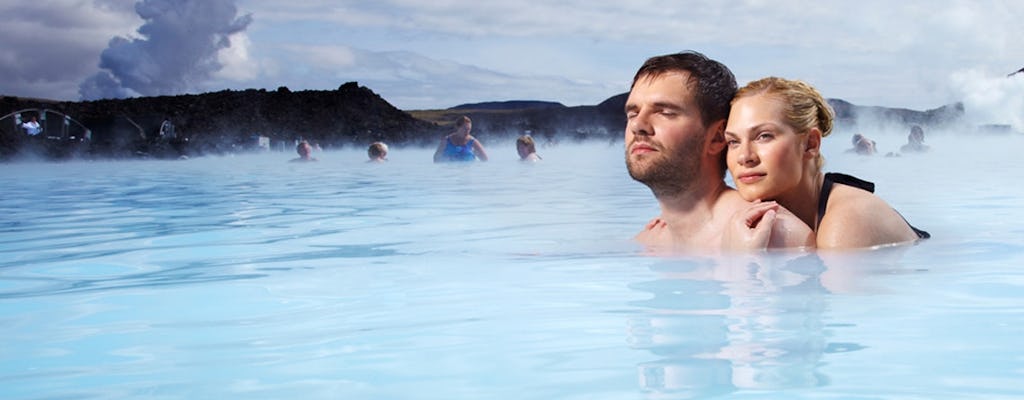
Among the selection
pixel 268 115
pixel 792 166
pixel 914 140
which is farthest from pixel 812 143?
pixel 268 115

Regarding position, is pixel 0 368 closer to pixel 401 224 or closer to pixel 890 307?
pixel 890 307

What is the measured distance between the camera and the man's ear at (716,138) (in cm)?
432

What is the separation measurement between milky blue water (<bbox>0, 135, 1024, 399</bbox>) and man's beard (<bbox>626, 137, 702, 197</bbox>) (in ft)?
1.13

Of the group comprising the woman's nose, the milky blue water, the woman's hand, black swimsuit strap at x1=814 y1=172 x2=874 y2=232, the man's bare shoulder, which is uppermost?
the woman's nose

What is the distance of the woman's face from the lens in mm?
4035

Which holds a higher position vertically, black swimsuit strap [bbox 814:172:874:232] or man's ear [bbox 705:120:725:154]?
man's ear [bbox 705:120:725:154]

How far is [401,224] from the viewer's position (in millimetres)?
7711

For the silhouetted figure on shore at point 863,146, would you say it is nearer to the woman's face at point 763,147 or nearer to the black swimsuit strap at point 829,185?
the black swimsuit strap at point 829,185

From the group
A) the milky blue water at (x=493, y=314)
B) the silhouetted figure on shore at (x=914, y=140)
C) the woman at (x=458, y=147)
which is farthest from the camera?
the silhouetted figure on shore at (x=914, y=140)

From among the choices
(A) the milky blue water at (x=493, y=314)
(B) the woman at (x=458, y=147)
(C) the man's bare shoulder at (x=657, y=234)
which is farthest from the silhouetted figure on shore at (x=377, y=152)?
(C) the man's bare shoulder at (x=657, y=234)

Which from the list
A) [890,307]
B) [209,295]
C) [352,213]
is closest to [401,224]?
[352,213]

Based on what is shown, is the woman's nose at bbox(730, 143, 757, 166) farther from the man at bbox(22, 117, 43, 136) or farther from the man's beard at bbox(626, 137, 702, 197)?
the man at bbox(22, 117, 43, 136)

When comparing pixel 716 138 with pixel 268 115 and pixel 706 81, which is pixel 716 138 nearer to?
pixel 706 81

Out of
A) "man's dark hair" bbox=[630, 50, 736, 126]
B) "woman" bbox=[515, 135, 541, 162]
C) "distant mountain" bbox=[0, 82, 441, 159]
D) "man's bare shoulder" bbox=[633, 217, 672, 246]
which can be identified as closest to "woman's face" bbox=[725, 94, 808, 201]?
"man's dark hair" bbox=[630, 50, 736, 126]
